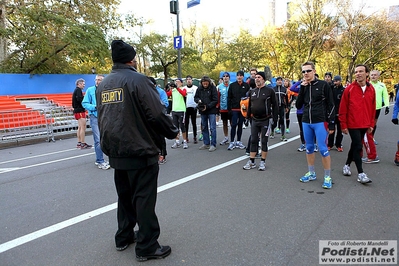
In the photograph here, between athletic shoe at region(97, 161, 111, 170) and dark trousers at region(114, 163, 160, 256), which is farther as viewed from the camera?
athletic shoe at region(97, 161, 111, 170)

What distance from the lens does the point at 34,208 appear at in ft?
14.4

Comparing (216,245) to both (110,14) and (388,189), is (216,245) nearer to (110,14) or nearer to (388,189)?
(388,189)

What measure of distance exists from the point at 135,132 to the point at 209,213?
173 cm

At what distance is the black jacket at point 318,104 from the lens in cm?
488

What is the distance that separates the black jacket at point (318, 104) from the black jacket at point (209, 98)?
324cm

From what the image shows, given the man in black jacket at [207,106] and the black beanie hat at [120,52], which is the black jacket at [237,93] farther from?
the black beanie hat at [120,52]

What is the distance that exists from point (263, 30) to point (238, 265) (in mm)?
43677

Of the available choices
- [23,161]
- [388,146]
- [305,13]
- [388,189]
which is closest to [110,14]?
[23,161]

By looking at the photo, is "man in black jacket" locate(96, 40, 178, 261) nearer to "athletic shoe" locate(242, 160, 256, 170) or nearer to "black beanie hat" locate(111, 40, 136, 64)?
"black beanie hat" locate(111, 40, 136, 64)

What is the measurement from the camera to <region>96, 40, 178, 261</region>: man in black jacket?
2.77 m

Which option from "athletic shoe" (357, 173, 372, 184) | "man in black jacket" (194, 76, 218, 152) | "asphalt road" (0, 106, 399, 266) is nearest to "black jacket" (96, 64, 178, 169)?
"asphalt road" (0, 106, 399, 266)

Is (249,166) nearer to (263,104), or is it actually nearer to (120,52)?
(263,104)

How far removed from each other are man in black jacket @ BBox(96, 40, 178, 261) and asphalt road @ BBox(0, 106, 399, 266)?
34 cm

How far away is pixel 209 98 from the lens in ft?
26.6
